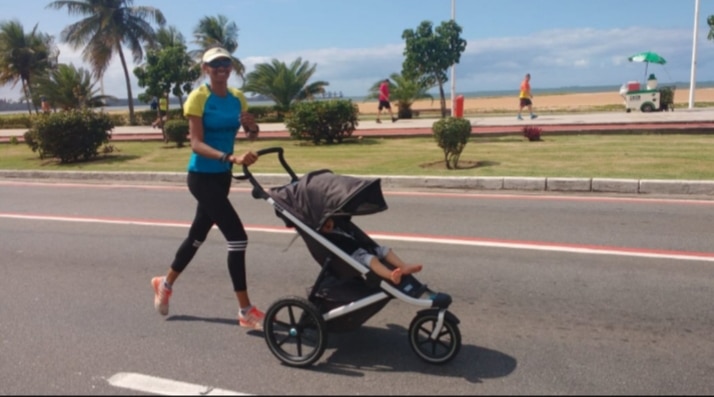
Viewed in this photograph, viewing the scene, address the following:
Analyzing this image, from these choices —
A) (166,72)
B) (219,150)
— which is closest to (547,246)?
(219,150)

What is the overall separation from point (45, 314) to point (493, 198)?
6498mm

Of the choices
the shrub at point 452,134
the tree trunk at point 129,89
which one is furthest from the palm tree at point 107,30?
the shrub at point 452,134

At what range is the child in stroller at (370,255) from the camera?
12.0 ft

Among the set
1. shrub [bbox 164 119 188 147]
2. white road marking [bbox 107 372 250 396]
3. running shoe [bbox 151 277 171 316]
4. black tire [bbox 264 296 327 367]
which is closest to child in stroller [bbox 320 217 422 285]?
black tire [bbox 264 296 327 367]

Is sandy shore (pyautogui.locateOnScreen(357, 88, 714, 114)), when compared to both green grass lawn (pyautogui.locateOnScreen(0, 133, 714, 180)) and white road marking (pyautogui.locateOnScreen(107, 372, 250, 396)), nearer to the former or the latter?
green grass lawn (pyautogui.locateOnScreen(0, 133, 714, 180))

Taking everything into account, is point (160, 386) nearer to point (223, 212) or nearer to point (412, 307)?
point (223, 212)

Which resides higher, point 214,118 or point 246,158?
point 214,118

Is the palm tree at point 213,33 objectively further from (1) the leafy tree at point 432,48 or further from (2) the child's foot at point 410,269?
(2) the child's foot at point 410,269

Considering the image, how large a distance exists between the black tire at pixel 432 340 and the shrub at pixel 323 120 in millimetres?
14081

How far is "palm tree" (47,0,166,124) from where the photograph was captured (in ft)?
117

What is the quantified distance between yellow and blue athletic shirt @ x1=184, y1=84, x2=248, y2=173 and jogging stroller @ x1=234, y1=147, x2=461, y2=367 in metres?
0.54

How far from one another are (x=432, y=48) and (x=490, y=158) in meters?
14.3

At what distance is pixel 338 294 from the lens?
3859 mm

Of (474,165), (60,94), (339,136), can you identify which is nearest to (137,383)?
(474,165)
